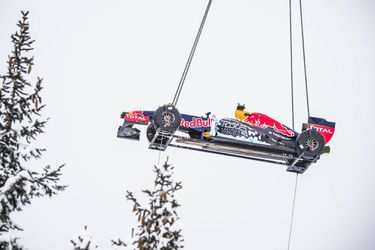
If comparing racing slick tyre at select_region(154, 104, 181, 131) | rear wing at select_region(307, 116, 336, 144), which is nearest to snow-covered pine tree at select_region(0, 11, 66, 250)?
racing slick tyre at select_region(154, 104, 181, 131)

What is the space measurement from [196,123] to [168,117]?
1318 millimetres

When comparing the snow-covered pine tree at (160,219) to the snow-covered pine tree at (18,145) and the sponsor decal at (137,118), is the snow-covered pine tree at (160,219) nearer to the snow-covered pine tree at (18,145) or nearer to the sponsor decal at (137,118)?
the snow-covered pine tree at (18,145)

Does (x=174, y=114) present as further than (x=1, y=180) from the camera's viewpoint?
Yes

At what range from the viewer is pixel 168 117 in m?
21.3

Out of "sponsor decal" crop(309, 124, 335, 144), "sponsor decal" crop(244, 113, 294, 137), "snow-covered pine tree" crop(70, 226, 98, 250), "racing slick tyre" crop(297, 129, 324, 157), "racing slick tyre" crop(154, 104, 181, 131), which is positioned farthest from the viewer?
"sponsor decal" crop(309, 124, 335, 144)

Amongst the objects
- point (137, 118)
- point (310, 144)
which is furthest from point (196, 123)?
point (310, 144)

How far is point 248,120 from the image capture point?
2323cm

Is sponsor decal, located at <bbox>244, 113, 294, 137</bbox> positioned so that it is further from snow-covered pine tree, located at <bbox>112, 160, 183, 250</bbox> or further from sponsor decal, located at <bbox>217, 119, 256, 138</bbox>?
snow-covered pine tree, located at <bbox>112, 160, 183, 250</bbox>

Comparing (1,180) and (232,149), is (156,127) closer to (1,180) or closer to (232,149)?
(232,149)

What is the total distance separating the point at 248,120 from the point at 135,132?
13.4 feet

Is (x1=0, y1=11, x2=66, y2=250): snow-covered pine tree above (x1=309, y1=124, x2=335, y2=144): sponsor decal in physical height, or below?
below

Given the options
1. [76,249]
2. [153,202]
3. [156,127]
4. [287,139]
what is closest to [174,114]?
[156,127]

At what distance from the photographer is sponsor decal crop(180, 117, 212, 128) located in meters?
22.2

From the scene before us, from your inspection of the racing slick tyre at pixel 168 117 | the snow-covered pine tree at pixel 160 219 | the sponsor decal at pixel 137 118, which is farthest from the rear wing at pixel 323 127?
the snow-covered pine tree at pixel 160 219
